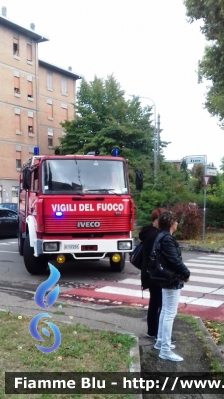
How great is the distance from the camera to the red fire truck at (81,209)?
9.52 m

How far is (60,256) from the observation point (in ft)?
31.7

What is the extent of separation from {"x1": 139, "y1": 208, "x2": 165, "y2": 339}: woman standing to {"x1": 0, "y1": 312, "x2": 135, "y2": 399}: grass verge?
398 mm

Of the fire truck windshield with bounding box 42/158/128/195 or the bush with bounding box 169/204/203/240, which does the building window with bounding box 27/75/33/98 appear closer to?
the bush with bounding box 169/204/203/240

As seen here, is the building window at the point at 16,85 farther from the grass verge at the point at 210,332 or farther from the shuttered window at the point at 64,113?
the grass verge at the point at 210,332

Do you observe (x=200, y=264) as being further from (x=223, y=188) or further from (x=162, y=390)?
(x=223, y=188)

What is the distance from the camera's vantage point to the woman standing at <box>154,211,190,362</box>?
4969mm

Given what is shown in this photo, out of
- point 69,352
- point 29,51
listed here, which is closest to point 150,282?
point 69,352

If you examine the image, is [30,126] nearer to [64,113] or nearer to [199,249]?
[64,113]

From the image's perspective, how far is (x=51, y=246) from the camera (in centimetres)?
950

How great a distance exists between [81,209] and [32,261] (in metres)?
2.05

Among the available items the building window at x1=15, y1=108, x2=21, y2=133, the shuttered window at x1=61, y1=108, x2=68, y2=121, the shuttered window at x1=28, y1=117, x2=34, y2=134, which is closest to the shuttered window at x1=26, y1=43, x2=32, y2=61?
the building window at x1=15, y1=108, x2=21, y2=133

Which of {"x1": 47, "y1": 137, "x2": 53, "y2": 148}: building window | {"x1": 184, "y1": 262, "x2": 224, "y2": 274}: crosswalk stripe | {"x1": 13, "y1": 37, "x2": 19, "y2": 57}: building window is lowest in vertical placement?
{"x1": 184, "y1": 262, "x2": 224, "y2": 274}: crosswalk stripe

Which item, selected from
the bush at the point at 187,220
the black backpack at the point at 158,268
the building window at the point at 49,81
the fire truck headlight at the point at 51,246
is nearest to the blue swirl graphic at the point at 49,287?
the black backpack at the point at 158,268

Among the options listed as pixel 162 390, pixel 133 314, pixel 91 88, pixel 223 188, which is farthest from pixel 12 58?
pixel 162 390
